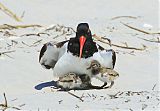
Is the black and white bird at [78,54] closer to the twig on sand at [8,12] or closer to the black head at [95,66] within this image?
the black head at [95,66]

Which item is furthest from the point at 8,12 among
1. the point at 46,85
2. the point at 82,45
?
the point at 82,45

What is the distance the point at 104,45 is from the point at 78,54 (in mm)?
1553

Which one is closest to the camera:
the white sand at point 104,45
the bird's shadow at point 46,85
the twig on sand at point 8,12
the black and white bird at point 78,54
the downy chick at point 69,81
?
the white sand at point 104,45

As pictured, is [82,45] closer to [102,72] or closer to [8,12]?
[102,72]

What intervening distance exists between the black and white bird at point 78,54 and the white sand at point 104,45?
245 millimetres

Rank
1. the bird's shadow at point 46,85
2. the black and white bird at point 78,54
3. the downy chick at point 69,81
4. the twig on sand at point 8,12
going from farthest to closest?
the twig on sand at point 8,12, the bird's shadow at point 46,85, the black and white bird at point 78,54, the downy chick at point 69,81

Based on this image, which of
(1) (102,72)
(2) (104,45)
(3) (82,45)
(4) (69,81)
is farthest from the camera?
(2) (104,45)

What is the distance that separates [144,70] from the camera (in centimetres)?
566

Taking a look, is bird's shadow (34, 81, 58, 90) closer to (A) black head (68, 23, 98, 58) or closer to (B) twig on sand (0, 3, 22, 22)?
(A) black head (68, 23, 98, 58)

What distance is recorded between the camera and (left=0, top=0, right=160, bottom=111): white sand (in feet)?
12.7

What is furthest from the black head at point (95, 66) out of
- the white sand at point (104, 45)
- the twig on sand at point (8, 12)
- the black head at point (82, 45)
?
the twig on sand at point (8, 12)

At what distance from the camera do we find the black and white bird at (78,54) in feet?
15.9

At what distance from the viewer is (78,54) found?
4.89 meters

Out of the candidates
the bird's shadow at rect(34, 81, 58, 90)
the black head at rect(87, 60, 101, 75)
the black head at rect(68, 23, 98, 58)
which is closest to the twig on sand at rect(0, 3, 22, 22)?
the bird's shadow at rect(34, 81, 58, 90)
